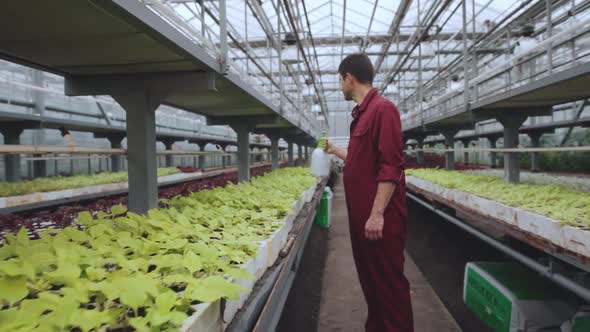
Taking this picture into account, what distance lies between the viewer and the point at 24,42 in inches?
77.2

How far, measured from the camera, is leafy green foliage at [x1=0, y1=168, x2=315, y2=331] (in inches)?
35.9

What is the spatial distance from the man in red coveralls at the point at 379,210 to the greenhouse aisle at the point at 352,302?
5.36 ft

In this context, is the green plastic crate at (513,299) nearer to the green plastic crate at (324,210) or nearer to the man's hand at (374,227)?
the man's hand at (374,227)

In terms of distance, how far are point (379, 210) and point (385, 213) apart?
0.49ft

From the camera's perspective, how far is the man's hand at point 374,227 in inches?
77.0

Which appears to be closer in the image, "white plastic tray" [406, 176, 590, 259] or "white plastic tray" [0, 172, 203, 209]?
"white plastic tray" [406, 176, 590, 259]

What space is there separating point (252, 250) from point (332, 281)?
137 inches

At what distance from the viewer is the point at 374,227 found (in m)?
1.96

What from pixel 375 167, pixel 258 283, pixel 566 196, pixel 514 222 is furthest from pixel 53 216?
pixel 566 196

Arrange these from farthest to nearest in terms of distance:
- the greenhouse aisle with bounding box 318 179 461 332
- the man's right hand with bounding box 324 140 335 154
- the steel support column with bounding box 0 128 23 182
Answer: the steel support column with bounding box 0 128 23 182 → the greenhouse aisle with bounding box 318 179 461 332 → the man's right hand with bounding box 324 140 335 154

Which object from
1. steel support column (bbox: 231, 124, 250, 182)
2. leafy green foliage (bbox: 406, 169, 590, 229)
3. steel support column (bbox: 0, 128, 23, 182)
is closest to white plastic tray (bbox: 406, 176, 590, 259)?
leafy green foliage (bbox: 406, 169, 590, 229)

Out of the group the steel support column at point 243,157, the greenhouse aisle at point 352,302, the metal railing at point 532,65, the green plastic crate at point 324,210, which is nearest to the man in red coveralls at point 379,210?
the greenhouse aisle at point 352,302

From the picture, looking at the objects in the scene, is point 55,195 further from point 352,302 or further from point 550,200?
point 550,200

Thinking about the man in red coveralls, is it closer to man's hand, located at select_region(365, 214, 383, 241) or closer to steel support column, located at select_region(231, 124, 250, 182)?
man's hand, located at select_region(365, 214, 383, 241)
